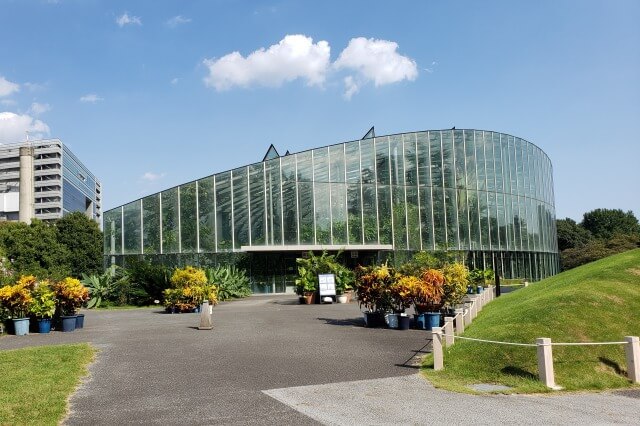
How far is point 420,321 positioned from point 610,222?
287ft

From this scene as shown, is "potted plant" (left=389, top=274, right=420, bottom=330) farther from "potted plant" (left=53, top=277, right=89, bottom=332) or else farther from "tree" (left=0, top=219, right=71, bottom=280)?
"tree" (left=0, top=219, right=71, bottom=280)

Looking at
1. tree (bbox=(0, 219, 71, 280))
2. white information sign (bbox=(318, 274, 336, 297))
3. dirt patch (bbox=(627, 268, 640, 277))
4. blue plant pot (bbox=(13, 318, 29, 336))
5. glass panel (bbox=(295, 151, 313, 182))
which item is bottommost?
blue plant pot (bbox=(13, 318, 29, 336))

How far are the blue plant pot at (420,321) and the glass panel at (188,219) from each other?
71.1 feet

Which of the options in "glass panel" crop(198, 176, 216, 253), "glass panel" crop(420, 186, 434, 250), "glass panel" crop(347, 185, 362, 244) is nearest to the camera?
"glass panel" crop(198, 176, 216, 253)

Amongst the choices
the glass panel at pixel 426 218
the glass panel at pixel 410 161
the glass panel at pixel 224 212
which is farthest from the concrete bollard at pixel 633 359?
the glass panel at pixel 410 161

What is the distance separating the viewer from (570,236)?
3322 inches

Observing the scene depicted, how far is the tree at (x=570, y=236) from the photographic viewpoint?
84.1m

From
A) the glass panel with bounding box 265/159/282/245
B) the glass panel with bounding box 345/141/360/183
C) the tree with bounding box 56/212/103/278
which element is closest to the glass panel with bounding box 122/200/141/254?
the glass panel with bounding box 265/159/282/245

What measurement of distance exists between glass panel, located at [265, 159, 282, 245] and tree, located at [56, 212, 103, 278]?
108ft

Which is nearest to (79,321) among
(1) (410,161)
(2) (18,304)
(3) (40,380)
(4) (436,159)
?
(2) (18,304)

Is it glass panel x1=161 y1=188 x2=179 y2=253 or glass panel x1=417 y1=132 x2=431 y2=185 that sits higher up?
glass panel x1=417 y1=132 x2=431 y2=185

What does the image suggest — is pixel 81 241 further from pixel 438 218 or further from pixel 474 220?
pixel 474 220

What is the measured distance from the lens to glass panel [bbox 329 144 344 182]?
40000mm

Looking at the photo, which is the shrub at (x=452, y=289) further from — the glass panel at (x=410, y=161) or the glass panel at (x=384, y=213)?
the glass panel at (x=410, y=161)
